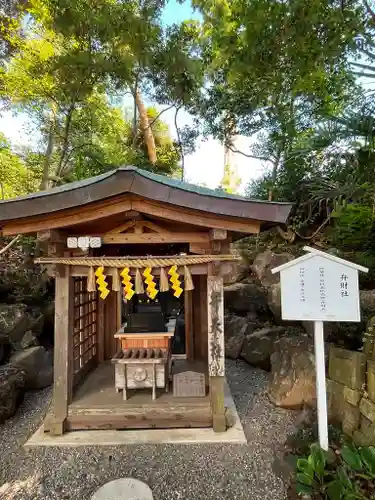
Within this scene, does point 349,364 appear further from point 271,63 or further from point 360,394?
point 271,63

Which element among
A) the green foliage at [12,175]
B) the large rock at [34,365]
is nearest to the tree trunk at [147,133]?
the green foliage at [12,175]

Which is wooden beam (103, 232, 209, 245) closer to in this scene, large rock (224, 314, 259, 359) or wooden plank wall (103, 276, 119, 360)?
wooden plank wall (103, 276, 119, 360)

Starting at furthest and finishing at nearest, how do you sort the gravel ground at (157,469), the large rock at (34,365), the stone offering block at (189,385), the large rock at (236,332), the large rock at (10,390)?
the large rock at (236,332)
the large rock at (34,365)
the large rock at (10,390)
the stone offering block at (189,385)
the gravel ground at (157,469)

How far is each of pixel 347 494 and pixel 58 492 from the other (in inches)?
109

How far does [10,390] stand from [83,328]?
138cm

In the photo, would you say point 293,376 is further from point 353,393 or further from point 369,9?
point 369,9

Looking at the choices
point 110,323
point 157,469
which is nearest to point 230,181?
point 110,323

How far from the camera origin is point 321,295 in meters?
3.11

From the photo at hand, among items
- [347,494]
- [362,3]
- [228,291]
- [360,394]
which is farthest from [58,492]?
[362,3]

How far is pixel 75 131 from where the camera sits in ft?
33.2

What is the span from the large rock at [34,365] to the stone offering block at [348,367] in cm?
521

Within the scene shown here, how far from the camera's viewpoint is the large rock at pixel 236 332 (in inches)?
273

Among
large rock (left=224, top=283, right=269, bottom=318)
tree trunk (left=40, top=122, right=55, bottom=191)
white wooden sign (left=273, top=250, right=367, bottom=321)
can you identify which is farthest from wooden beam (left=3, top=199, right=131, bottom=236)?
tree trunk (left=40, top=122, right=55, bottom=191)

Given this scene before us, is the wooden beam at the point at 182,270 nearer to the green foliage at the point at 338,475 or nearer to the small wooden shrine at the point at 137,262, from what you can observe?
the small wooden shrine at the point at 137,262
